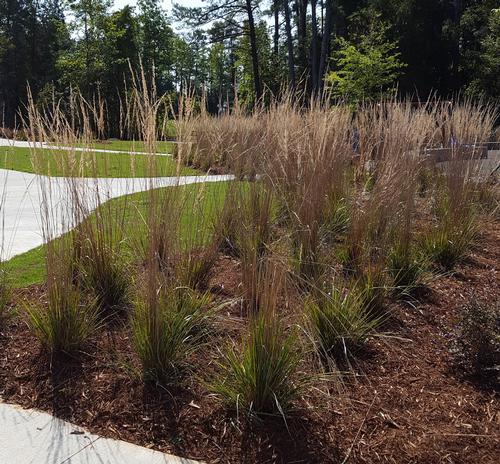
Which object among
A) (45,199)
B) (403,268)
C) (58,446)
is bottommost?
(58,446)

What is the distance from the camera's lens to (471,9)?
99.5 feet

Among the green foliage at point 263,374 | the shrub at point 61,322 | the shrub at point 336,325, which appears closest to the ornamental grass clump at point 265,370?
the green foliage at point 263,374

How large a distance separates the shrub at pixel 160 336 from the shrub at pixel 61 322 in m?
0.37

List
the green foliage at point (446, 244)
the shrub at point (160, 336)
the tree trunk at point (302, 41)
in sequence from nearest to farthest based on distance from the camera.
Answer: the shrub at point (160, 336) < the green foliage at point (446, 244) < the tree trunk at point (302, 41)

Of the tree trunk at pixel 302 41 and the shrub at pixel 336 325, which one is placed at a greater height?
the tree trunk at pixel 302 41

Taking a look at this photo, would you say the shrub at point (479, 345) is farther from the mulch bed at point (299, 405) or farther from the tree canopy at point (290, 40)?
the tree canopy at point (290, 40)

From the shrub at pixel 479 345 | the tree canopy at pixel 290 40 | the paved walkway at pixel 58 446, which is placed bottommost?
the paved walkway at pixel 58 446

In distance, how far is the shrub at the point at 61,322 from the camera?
3.00m

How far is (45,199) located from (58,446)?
1406mm

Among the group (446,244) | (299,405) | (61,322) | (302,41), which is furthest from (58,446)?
(302,41)

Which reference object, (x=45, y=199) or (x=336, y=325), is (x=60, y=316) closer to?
(x=45, y=199)

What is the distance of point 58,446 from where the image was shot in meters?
2.42

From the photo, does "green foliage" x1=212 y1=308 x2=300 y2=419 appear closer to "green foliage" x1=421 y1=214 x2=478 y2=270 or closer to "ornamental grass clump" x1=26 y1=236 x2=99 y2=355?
"ornamental grass clump" x1=26 y1=236 x2=99 y2=355

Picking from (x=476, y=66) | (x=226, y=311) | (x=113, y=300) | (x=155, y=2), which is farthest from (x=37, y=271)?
(x=155, y=2)
